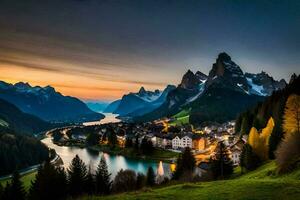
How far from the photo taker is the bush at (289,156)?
35062 mm

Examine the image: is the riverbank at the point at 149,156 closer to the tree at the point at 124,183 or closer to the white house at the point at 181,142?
the white house at the point at 181,142

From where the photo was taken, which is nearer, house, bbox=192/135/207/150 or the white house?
house, bbox=192/135/207/150

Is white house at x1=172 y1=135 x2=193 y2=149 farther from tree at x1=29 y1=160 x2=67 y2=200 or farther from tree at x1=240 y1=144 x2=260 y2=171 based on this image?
tree at x1=29 y1=160 x2=67 y2=200

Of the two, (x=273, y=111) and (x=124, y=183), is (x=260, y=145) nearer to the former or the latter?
(x=124, y=183)

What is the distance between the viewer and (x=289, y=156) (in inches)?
1419

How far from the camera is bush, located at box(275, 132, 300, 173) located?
115 feet

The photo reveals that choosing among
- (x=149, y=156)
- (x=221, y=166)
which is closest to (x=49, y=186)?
(x=221, y=166)

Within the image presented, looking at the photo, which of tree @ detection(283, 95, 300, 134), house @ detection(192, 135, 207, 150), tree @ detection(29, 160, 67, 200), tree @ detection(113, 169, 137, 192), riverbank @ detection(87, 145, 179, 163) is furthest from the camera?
house @ detection(192, 135, 207, 150)

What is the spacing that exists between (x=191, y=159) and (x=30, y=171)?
60.9m

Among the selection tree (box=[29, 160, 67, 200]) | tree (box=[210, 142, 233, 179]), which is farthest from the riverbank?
tree (box=[29, 160, 67, 200])

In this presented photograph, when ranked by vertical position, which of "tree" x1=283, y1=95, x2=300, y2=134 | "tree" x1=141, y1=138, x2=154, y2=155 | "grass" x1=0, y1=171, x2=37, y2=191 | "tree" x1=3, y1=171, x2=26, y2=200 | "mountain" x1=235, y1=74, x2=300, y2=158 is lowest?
"grass" x1=0, y1=171, x2=37, y2=191

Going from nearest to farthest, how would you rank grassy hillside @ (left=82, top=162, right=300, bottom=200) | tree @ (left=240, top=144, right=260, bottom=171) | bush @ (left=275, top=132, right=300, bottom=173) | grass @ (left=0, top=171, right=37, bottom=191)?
grassy hillside @ (left=82, top=162, right=300, bottom=200) < bush @ (left=275, top=132, right=300, bottom=173) < tree @ (left=240, top=144, right=260, bottom=171) < grass @ (left=0, top=171, right=37, bottom=191)

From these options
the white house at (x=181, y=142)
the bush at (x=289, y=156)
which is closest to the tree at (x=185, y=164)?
the bush at (x=289, y=156)

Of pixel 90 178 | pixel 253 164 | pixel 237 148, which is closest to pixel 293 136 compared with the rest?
pixel 253 164
